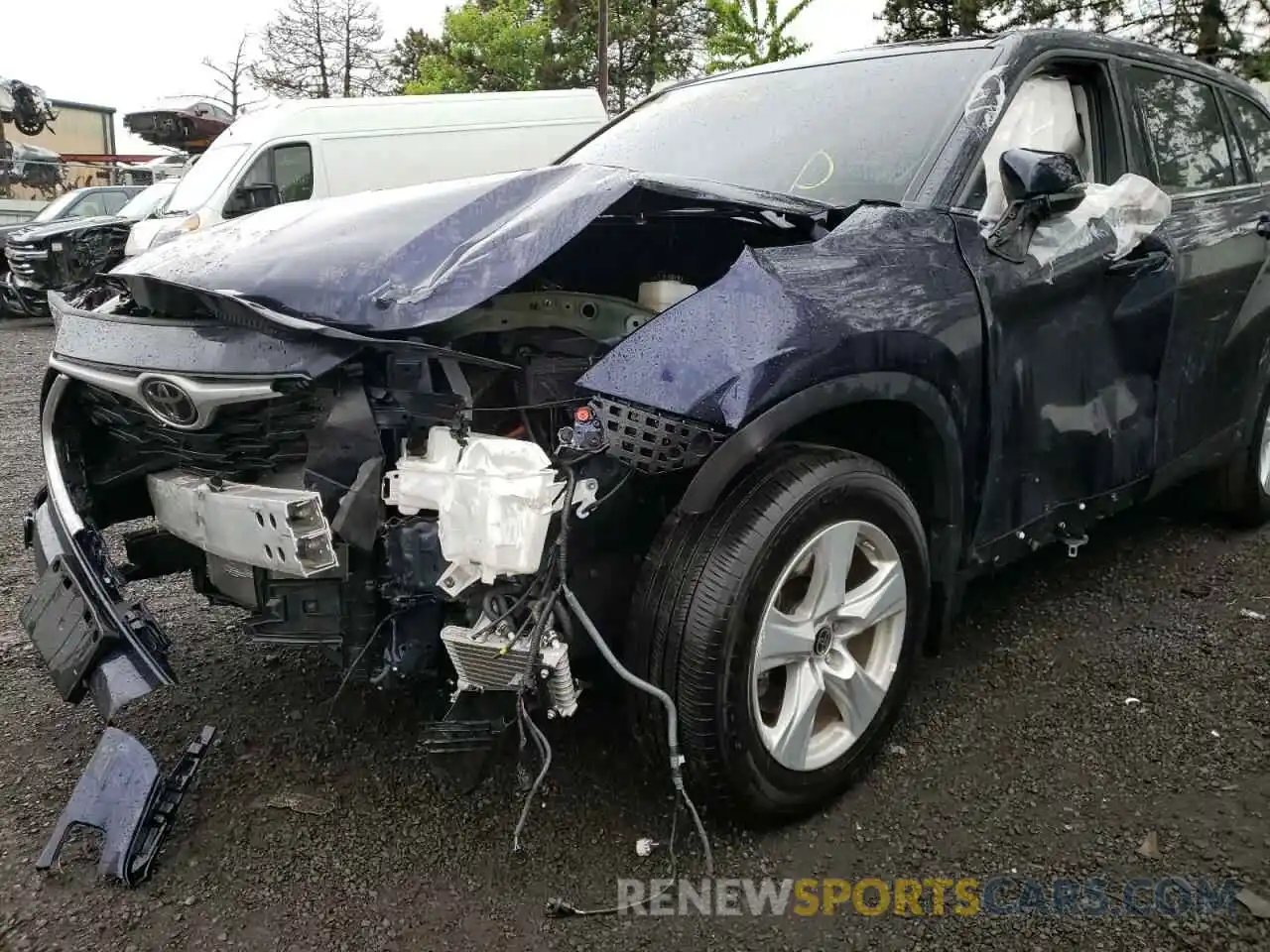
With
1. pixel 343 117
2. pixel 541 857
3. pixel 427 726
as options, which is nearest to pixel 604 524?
pixel 427 726

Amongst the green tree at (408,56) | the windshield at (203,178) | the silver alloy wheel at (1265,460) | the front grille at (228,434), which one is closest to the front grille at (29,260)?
the windshield at (203,178)

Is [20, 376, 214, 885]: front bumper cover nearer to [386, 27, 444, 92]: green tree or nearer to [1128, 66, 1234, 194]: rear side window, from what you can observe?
[1128, 66, 1234, 194]: rear side window

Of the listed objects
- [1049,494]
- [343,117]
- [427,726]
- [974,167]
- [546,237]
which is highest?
[343,117]

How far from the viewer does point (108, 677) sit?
215 centimetres

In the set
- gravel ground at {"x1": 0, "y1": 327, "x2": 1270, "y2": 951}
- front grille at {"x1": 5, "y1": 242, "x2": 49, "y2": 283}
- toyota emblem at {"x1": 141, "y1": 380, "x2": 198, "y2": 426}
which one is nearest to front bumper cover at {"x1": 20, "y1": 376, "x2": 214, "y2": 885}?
gravel ground at {"x1": 0, "y1": 327, "x2": 1270, "y2": 951}

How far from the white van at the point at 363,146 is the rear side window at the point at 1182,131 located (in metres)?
6.95

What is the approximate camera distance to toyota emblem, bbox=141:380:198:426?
2.19 meters

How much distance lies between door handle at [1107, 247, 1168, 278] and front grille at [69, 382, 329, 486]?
86.8 inches

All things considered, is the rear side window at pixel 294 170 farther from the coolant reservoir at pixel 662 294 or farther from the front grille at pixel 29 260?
the coolant reservoir at pixel 662 294

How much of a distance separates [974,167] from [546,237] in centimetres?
120

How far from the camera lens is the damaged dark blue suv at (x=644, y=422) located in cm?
207

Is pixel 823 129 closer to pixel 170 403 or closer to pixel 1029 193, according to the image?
pixel 1029 193

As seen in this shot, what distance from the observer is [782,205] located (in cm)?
251

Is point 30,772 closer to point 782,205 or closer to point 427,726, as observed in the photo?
point 427,726
